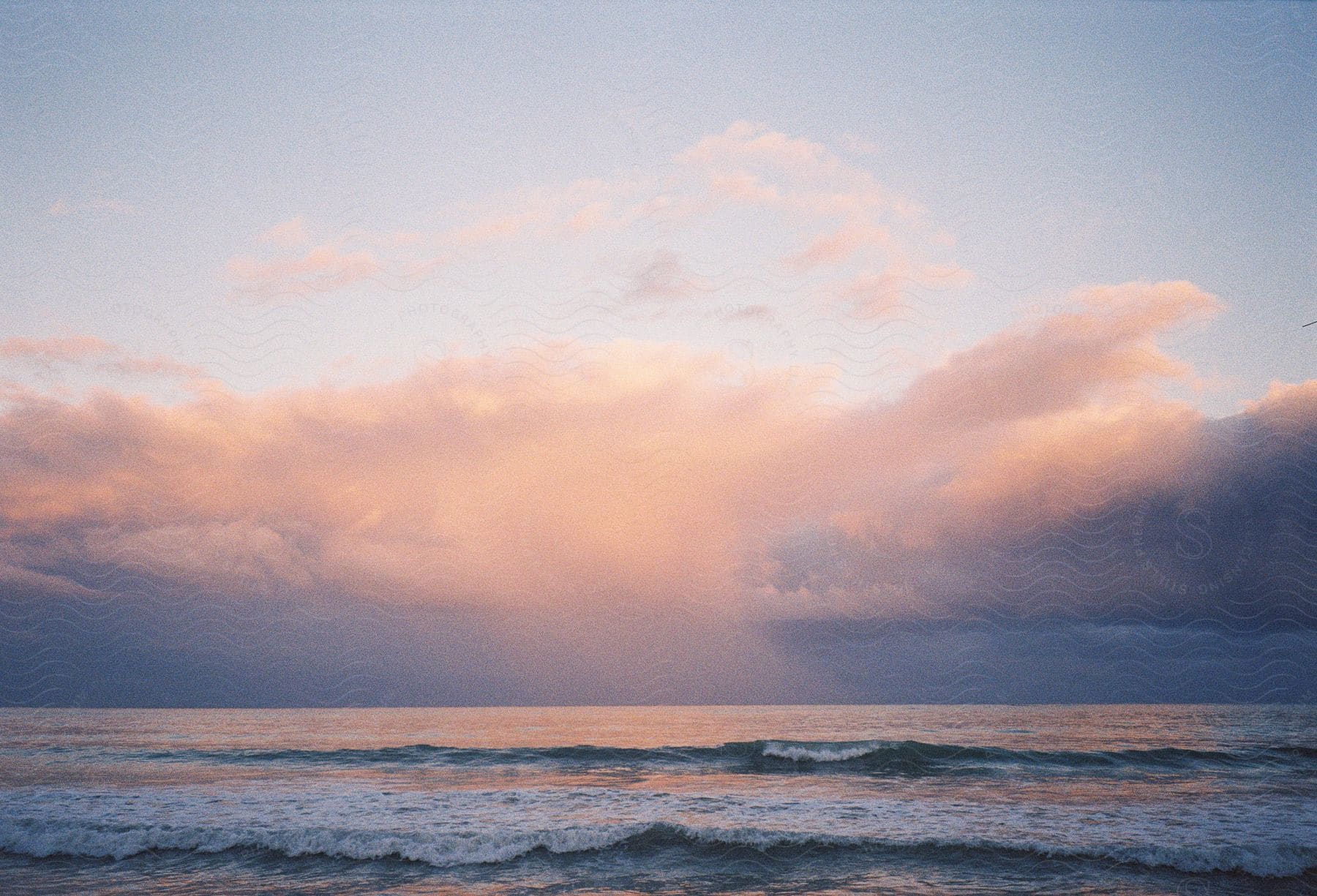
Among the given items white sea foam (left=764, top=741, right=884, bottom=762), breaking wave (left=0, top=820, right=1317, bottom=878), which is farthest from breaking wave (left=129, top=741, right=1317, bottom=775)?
breaking wave (left=0, top=820, right=1317, bottom=878)

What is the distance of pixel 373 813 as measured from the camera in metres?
23.1

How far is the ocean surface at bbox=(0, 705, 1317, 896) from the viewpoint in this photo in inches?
679

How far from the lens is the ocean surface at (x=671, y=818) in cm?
1725

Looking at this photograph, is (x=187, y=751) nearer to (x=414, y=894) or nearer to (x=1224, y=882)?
(x=414, y=894)

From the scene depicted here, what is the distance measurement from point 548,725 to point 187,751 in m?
30.6

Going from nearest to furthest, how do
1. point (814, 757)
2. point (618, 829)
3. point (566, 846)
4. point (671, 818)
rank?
point (566, 846) → point (618, 829) → point (671, 818) → point (814, 757)

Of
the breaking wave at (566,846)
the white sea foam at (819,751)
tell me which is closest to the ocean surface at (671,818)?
the breaking wave at (566,846)

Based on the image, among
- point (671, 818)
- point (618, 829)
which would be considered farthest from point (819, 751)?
point (618, 829)

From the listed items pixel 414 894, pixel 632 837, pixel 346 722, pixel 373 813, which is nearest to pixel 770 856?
pixel 632 837

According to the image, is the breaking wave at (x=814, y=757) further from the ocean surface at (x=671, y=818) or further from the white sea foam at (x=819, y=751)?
the ocean surface at (x=671, y=818)

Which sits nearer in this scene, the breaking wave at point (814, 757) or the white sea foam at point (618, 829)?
the white sea foam at point (618, 829)

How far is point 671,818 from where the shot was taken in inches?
867

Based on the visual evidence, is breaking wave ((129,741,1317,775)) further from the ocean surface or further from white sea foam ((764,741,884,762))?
the ocean surface

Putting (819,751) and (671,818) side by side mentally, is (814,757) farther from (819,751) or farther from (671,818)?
(671,818)
